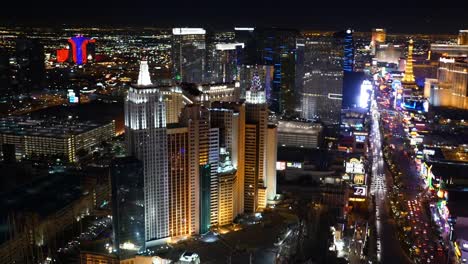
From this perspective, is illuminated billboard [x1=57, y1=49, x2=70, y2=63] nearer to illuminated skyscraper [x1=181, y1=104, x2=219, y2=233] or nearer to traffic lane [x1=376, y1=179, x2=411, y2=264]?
illuminated skyscraper [x1=181, y1=104, x2=219, y2=233]

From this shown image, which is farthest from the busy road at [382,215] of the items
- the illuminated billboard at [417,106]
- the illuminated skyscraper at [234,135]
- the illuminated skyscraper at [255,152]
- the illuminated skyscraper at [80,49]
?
the illuminated skyscraper at [80,49]

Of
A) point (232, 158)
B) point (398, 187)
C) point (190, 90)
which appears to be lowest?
point (398, 187)

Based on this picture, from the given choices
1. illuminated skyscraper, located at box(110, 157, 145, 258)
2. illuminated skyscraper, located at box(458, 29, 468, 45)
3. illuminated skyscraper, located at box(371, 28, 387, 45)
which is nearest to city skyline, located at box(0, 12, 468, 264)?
illuminated skyscraper, located at box(110, 157, 145, 258)

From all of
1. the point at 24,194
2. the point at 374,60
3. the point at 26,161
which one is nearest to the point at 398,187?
the point at 24,194

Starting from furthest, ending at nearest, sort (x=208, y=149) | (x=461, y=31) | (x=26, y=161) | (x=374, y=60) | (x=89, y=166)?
(x=374, y=60)
(x=461, y=31)
(x=26, y=161)
(x=89, y=166)
(x=208, y=149)

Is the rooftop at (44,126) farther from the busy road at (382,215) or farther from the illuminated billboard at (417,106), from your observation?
the illuminated billboard at (417,106)

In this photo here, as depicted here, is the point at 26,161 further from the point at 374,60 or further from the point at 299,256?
the point at 374,60

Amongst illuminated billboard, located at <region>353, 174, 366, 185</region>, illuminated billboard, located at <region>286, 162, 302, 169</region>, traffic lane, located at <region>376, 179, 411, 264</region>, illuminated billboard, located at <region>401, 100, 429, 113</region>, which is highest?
illuminated billboard, located at <region>401, 100, 429, 113</region>
